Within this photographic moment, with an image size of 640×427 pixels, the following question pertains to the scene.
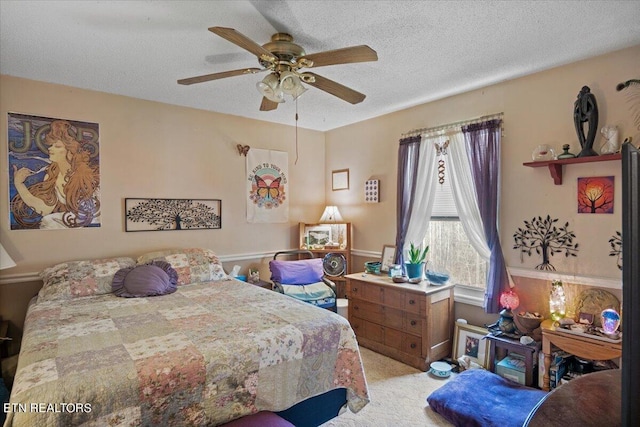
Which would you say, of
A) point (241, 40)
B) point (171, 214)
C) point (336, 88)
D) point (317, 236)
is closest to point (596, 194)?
point (336, 88)

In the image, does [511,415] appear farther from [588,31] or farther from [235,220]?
[235,220]

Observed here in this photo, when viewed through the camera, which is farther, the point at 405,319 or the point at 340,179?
the point at 340,179

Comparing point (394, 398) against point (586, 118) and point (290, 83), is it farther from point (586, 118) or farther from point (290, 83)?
point (586, 118)

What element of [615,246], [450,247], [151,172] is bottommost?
[450,247]

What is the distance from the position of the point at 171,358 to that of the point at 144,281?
1461mm

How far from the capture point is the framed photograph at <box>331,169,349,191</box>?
15.1 feet

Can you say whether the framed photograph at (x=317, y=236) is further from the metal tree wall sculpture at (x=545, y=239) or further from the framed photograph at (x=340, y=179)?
the metal tree wall sculpture at (x=545, y=239)

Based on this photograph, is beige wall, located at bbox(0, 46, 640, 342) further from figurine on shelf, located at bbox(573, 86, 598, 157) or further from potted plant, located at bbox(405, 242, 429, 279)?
potted plant, located at bbox(405, 242, 429, 279)

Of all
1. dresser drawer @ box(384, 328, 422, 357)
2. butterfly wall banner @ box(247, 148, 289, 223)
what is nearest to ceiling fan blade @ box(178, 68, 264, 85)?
butterfly wall banner @ box(247, 148, 289, 223)

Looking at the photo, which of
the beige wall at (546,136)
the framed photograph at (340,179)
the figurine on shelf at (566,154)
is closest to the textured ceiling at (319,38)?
the beige wall at (546,136)

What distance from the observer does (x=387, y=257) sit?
3.91m

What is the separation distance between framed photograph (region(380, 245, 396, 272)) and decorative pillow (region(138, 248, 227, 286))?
1.78m

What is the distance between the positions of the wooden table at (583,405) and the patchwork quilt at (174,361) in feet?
4.33

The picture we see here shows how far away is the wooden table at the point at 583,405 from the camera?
0.82 meters
